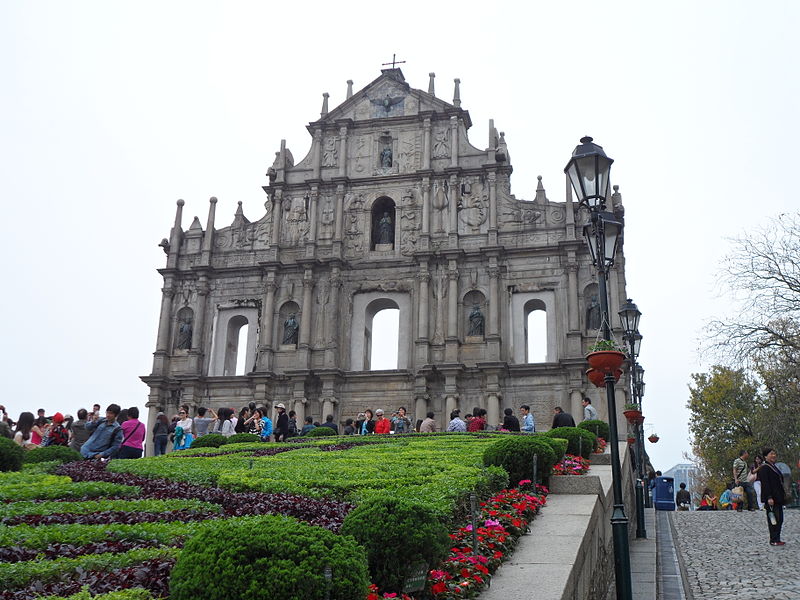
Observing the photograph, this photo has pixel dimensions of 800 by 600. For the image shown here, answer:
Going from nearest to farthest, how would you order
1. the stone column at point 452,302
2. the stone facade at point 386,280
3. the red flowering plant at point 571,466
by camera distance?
1. the red flowering plant at point 571,466
2. the stone facade at point 386,280
3. the stone column at point 452,302

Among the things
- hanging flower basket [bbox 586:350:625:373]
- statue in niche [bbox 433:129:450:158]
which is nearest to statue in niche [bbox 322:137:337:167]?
statue in niche [bbox 433:129:450:158]

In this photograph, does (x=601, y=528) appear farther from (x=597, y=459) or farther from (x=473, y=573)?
(x=597, y=459)

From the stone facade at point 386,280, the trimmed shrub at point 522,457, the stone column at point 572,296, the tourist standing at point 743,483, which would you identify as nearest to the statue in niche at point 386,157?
the stone facade at point 386,280

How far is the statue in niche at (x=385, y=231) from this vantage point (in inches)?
1420

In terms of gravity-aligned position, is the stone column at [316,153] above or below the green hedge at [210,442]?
above

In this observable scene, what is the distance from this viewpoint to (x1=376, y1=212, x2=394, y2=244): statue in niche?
36062 millimetres

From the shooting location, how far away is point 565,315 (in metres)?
32.5

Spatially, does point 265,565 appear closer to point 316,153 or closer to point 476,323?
point 476,323

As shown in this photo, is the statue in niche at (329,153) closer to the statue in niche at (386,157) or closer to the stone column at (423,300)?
the statue in niche at (386,157)

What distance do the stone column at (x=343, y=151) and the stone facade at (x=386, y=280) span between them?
0.11m

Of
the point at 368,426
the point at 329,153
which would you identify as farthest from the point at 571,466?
the point at 329,153

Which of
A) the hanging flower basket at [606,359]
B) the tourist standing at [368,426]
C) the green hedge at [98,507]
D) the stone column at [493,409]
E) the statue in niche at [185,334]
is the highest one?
the statue in niche at [185,334]

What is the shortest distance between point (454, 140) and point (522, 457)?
2674cm

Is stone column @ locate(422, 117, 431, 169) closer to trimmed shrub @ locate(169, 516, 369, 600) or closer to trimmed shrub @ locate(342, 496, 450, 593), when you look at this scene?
trimmed shrub @ locate(342, 496, 450, 593)
